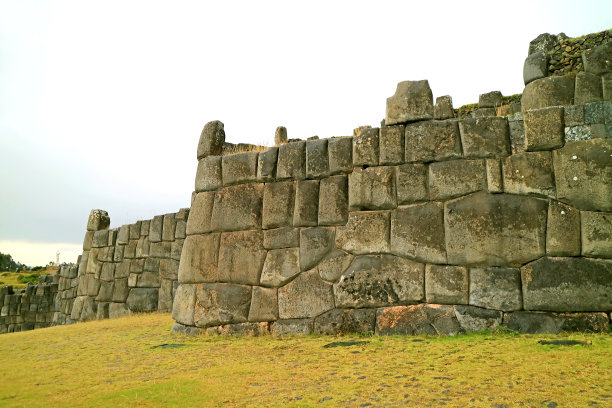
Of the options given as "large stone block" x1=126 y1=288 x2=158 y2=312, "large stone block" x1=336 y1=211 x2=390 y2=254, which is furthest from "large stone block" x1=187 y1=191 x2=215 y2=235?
"large stone block" x1=126 y1=288 x2=158 y2=312

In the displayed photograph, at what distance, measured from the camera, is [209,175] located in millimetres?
7133

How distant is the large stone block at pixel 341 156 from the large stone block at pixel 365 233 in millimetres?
654

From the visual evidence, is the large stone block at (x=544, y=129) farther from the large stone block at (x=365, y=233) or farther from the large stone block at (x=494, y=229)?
the large stone block at (x=365, y=233)

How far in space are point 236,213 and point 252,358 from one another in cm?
255

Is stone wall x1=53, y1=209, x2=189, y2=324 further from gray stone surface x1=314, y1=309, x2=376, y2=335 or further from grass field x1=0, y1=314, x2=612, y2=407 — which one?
gray stone surface x1=314, y1=309, x2=376, y2=335

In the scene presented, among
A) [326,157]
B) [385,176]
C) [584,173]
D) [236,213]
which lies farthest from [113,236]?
[584,173]

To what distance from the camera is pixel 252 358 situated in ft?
15.4

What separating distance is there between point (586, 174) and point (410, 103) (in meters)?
2.20

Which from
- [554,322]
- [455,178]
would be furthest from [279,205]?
[554,322]

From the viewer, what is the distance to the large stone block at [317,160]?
6.30 m

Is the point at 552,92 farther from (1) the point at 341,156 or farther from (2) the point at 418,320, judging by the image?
(2) the point at 418,320

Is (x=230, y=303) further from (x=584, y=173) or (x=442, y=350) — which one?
(x=584, y=173)

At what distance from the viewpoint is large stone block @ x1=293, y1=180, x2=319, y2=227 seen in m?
6.24

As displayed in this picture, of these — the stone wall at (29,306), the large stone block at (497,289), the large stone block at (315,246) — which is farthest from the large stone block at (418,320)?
the stone wall at (29,306)
